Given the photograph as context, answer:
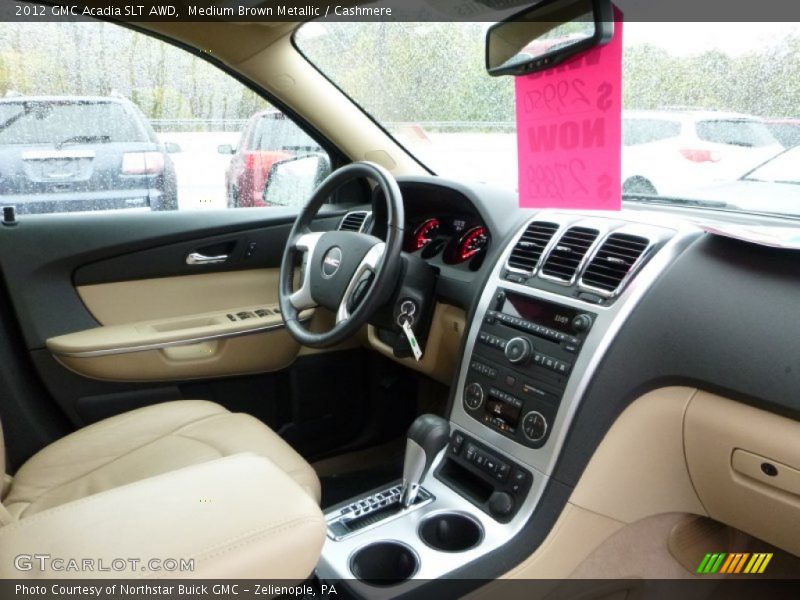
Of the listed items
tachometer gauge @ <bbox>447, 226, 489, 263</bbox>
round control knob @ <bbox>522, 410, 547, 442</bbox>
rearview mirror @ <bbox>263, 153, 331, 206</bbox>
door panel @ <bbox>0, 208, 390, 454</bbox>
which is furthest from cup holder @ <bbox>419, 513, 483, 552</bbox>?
rearview mirror @ <bbox>263, 153, 331, 206</bbox>

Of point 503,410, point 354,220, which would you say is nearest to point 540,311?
point 503,410

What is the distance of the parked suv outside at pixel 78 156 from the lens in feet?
6.49

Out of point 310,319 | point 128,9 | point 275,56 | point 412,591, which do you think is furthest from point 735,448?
point 128,9

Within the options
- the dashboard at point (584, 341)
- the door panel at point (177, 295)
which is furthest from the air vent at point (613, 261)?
the door panel at point (177, 295)

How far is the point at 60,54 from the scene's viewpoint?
1.94 metres

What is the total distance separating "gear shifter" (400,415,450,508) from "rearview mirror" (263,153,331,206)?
3.95ft

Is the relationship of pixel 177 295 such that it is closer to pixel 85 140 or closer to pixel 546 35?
pixel 85 140

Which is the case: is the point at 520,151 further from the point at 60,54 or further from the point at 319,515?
the point at 60,54

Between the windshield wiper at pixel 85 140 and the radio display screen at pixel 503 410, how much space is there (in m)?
1.46

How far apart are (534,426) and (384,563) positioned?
42cm

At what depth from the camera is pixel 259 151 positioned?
7.68 feet

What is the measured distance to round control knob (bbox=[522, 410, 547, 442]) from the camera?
4.54 feet

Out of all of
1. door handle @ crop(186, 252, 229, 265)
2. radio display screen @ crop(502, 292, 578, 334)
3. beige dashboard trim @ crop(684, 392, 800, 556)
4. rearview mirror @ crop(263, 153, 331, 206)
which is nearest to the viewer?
beige dashboard trim @ crop(684, 392, 800, 556)

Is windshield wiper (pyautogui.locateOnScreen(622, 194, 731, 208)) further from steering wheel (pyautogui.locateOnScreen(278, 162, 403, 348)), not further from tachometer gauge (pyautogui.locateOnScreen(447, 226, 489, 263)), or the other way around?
steering wheel (pyautogui.locateOnScreen(278, 162, 403, 348))
